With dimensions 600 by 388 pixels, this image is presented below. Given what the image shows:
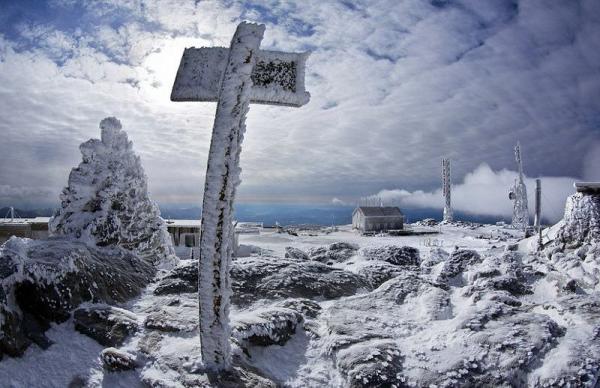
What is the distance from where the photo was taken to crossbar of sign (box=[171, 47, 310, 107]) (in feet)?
20.7

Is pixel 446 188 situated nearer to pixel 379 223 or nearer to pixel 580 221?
pixel 379 223

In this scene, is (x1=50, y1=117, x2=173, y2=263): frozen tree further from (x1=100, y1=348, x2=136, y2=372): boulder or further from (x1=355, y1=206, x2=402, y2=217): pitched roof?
(x1=355, y1=206, x2=402, y2=217): pitched roof

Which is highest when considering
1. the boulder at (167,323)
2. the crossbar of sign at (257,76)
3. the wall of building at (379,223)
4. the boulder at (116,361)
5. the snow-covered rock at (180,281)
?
the crossbar of sign at (257,76)

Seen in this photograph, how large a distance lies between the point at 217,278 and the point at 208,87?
11.1 feet

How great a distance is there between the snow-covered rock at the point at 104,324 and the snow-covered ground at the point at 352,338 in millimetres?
155

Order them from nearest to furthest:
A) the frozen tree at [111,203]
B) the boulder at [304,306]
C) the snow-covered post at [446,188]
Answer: the boulder at [304,306], the frozen tree at [111,203], the snow-covered post at [446,188]

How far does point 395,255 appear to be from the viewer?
1908 cm

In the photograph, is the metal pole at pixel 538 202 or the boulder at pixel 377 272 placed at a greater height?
the metal pole at pixel 538 202

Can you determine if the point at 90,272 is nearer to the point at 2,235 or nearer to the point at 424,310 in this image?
the point at 424,310

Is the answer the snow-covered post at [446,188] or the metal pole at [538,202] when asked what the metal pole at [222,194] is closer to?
the metal pole at [538,202]

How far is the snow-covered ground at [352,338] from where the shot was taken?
6371 mm

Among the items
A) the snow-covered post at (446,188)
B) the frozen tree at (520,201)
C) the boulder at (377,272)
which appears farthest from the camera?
the snow-covered post at (446,188)

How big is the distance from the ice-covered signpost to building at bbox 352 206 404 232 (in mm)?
39527

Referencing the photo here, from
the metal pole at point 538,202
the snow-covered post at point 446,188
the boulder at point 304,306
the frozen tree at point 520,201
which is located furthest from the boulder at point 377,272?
the snow-covered post at point 446,188
